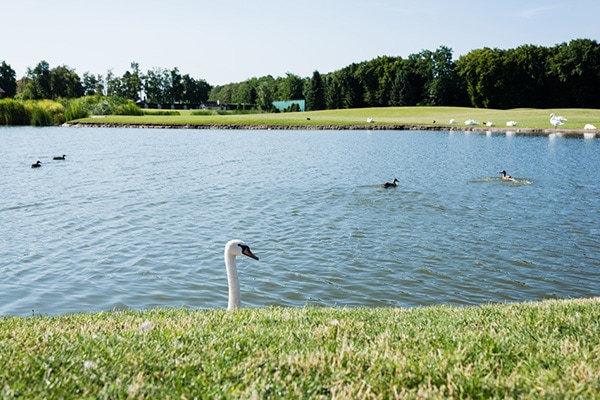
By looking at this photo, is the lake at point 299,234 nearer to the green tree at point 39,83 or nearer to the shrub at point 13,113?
the shrub at point 13,113

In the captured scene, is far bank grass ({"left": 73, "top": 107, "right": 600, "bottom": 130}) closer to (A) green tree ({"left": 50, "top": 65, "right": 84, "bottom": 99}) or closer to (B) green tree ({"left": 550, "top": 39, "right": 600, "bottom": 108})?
(B) green tree ({"left": 550, "top": 39, "right": 600, "bottom": 108})

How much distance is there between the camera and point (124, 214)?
19.6m

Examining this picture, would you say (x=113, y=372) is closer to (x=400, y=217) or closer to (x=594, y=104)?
(x=400, y=217)

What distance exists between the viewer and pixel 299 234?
16.6 meters

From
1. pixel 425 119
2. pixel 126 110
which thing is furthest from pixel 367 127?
pixel 126 110

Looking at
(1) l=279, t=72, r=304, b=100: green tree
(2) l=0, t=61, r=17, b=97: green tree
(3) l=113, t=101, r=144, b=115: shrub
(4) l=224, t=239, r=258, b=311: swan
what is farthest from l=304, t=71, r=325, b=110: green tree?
(4) l=224, t=239, r=258, b=311: swan

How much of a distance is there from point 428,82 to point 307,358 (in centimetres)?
12181

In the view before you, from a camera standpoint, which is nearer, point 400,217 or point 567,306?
point 567,306

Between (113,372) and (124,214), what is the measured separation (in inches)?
622

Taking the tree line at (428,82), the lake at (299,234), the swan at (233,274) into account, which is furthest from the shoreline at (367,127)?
the swan at (233,274)

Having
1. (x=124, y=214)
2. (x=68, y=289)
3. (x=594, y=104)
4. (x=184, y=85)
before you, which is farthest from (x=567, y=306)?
(x=184, y=85)

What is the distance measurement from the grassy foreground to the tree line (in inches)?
4391

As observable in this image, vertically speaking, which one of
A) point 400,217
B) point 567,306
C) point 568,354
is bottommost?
point 400,217

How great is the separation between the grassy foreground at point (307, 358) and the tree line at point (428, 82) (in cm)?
11152
